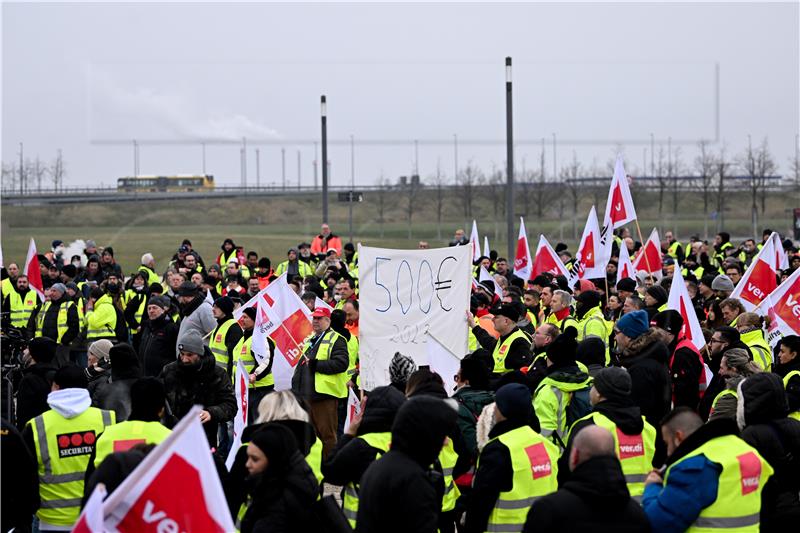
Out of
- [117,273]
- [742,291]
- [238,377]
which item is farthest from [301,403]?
[117,273]

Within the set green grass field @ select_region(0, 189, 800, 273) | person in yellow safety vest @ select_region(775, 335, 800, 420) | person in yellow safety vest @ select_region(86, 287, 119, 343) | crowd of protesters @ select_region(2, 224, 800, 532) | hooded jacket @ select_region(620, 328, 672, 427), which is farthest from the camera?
green grass field @ select_region(0, 189, 800, 273)

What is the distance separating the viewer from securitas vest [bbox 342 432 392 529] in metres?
6.29

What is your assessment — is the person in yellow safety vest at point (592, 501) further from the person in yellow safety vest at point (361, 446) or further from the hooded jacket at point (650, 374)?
the hooded jacket at point (650, 374)

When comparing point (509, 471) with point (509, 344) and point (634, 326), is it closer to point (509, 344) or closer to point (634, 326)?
point (634, 326)

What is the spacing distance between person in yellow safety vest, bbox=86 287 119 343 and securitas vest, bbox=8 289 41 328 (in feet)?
7.06

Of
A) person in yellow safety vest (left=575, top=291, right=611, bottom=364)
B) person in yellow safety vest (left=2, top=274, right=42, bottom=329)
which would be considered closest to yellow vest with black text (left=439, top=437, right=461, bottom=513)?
person in yellow safety vest (left=575, top=291, right=611, bottom=364)

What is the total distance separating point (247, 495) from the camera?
6188 millimetres

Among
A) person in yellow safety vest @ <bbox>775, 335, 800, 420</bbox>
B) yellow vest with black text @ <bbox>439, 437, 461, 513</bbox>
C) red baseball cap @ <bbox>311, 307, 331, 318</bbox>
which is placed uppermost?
red baseball cap @ <bbox>311, 307, 331, 318</bbox>

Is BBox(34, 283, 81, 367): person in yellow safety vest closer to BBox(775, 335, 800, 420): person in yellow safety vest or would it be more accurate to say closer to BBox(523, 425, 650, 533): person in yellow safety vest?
BBox(775, 335, 800, 420): person in yellow safety vest

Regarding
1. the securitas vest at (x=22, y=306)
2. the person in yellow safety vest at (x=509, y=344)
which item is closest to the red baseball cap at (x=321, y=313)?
the person in yellow safety vest at (x=509, y=344)

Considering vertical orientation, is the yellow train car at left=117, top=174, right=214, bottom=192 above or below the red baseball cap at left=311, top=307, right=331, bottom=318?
above

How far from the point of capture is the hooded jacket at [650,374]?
28.8ft

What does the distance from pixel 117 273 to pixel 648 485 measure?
1538 centimetres

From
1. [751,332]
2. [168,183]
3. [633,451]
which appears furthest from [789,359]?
[168,183]
